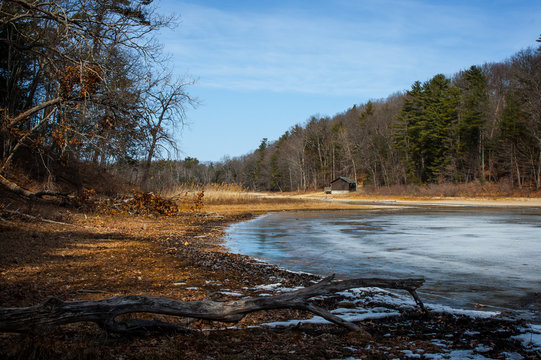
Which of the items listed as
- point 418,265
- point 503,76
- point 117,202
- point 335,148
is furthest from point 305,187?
point 418,265

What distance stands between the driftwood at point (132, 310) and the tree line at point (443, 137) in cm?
1997

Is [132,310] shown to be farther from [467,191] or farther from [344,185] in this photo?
[344,185]

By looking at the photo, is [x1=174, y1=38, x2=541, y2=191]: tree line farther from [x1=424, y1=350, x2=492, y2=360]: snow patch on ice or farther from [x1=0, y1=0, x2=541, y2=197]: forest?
[x1=424, y1=350, x2=492, y2=360]: snow patch on ice

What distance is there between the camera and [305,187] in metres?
95.1

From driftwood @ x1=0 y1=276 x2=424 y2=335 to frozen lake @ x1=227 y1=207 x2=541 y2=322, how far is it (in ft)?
9.02

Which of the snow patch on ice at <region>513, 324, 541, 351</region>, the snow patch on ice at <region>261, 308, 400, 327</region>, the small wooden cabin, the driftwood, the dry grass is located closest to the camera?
the driftwood

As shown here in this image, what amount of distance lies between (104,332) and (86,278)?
2.54 metres

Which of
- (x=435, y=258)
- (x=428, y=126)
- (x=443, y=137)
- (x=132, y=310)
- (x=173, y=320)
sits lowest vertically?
(x=435, y=258)

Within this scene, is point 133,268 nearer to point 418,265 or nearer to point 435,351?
point 435,351

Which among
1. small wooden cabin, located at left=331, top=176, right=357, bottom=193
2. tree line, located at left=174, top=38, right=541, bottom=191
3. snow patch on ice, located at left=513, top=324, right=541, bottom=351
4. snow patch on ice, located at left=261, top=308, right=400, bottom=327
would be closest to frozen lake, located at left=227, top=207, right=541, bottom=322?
snow patch on ice, located at left=513, top=324, right=541, bottom=351

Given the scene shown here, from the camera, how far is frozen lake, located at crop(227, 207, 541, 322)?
20.2 feet

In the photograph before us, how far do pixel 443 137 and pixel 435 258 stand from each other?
54855 millimetres

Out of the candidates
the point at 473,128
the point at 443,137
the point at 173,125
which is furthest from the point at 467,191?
the point at 173,125

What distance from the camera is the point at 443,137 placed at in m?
59.3
